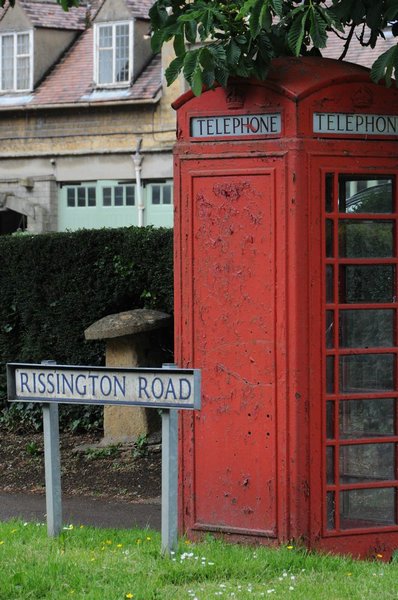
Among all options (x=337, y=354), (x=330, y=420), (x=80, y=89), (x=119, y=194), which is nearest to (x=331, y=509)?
(x=330, y=420)

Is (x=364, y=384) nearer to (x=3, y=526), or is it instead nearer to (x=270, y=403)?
(x=270, y=403)

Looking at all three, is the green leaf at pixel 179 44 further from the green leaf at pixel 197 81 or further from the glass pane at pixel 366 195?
the glass pane at pixel 366 195

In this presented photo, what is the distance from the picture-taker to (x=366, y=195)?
683 cm

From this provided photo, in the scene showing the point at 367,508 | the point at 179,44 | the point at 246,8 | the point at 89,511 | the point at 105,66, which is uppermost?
the point at 105,66

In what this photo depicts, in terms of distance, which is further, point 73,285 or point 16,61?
point 16,61

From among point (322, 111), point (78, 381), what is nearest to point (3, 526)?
point (78, 381)

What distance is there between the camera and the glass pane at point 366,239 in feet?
22.1

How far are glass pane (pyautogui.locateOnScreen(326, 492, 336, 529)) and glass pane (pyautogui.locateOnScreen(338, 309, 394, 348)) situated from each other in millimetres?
792

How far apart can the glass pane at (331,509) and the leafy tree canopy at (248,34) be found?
2.16m

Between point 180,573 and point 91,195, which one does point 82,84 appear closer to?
point 91,195

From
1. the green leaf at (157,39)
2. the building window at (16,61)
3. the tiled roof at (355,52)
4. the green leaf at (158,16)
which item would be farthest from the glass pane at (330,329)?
the building window at (16,61)

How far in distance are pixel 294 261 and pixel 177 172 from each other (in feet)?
2.78

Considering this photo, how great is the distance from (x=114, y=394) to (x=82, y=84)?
81.2ft

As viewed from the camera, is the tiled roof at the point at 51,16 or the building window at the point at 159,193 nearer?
the building window at the point at 159,193
